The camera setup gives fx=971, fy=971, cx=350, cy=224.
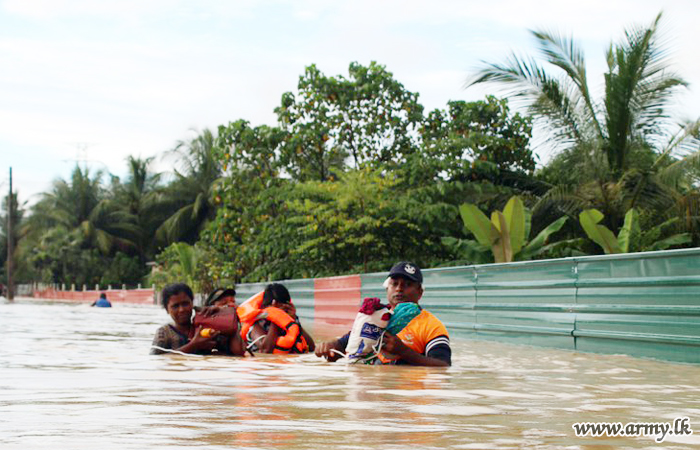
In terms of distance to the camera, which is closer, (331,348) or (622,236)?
(331,348)

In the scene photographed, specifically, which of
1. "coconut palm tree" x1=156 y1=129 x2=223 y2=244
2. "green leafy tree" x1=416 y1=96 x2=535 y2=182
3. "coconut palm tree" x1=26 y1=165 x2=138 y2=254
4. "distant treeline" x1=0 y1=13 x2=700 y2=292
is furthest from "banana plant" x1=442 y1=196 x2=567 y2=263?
"coconut palm tree" x1=26 y1=165 x2=138 y2=254

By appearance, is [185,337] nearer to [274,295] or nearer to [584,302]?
[274,295]

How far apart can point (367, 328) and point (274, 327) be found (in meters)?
2.65

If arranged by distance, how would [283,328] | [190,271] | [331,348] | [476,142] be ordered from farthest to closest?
[190,271] < [476,142] < [283,328] < [331,348]

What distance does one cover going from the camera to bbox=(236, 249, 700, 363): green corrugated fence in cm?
995

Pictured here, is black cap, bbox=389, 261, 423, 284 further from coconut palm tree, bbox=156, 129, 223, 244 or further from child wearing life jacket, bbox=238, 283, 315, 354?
coconut palm tree, bbox=156, 129, 223, 244

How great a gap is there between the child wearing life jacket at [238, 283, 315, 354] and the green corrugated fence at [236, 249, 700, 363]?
342 centimetres

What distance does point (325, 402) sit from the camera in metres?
5.72

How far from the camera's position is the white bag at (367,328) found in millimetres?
8047

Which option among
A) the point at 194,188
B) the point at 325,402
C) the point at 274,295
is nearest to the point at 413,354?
the point at 325,402

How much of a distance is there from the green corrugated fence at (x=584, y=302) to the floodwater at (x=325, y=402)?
23.7 inches

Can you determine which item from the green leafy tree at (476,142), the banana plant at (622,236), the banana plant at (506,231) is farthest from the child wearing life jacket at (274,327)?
the green leafy tree at (476,142)

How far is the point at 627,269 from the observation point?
10953 mm

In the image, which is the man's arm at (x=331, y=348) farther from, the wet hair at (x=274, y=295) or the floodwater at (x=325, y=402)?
the wet hair at (x=274, y=295)
